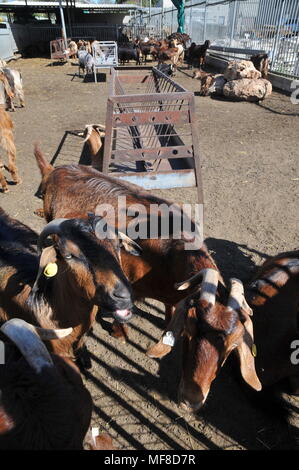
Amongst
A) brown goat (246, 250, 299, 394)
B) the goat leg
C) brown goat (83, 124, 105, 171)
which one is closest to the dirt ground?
the goat leg

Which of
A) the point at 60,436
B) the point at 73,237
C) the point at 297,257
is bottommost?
the point at 297,257

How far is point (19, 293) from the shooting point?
3211 millimetres

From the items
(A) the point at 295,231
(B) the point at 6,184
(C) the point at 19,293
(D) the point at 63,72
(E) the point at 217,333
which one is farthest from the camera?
(D) the point at 63,72

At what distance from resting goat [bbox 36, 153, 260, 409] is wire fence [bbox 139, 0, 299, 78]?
1540 cm

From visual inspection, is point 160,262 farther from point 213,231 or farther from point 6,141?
point 6,141

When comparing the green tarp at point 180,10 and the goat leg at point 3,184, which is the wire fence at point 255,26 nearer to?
the green tarp at point 180,10

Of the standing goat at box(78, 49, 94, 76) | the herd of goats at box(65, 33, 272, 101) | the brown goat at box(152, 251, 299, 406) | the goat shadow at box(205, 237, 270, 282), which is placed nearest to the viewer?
the brown goat at box(152, 251, 299, 406)

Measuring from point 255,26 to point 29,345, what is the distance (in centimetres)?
2375

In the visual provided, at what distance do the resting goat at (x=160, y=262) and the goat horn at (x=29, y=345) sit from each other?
1.07 metres

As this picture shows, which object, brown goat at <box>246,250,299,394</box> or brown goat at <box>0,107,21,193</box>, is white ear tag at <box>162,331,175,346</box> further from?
brown goat at <box>0,107,21,193</box>

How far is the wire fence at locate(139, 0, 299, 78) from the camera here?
16.5 metres

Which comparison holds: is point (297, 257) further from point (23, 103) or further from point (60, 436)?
point (23, 103)
